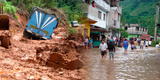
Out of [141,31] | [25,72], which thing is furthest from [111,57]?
[141,31]

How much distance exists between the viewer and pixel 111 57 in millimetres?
16516

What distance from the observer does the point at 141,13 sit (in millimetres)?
79312

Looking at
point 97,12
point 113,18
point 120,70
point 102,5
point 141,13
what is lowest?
point 120,70

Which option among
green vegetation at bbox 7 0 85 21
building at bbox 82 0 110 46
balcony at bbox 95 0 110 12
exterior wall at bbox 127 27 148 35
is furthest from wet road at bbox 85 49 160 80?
exterior wall at bbox 127 27 148 35

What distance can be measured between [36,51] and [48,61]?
1015 mm

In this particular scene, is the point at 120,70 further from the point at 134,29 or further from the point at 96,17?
the point at 134,29

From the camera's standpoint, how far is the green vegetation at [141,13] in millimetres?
74088

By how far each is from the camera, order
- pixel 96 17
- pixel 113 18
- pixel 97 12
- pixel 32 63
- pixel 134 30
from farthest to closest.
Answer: pixel 134 30 → pixel 113 18 → pixel 97 12 → pixel 96 17 → pixel 32 63

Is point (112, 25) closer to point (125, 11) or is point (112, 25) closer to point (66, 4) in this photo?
point (66, 4)

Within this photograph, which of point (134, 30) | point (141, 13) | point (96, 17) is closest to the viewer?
point (96, 17)

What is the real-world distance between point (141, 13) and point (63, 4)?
189 feet

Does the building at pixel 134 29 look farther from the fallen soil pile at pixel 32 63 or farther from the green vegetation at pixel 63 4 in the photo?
the fallen soil pile at pixel 32 63

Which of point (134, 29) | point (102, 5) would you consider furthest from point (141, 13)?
point (102, 5)

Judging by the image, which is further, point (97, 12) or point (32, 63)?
point (97, 12)
